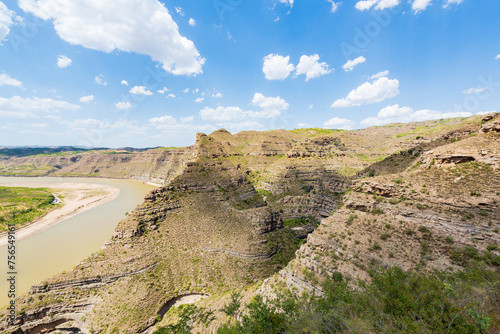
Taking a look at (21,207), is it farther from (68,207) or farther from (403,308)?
(403,308)

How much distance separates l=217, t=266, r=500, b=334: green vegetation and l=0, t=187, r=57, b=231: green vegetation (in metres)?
102

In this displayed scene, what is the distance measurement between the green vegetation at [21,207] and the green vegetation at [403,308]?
101896mm

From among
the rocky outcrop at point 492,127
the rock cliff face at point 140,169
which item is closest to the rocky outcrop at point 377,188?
the rocky outcrop at point 492,127

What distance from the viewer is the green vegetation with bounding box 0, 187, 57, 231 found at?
67.2 m

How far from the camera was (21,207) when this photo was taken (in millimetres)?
75000

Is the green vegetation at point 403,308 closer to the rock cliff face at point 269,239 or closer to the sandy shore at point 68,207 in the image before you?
the rock cliff face at point 269,239

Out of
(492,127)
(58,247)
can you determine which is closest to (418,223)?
(492,127)

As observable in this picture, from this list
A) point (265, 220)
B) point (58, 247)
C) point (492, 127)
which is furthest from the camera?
point (58, 247)

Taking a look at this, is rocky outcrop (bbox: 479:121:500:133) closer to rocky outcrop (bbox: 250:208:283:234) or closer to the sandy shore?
rocky outcrop (bbox: 250:208:283:234)

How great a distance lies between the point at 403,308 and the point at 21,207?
126m

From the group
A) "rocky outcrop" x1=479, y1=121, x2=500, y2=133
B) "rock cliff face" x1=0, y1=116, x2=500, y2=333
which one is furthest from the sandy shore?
"rocky outcrop" x1=479, y1=121, x2=500, y2=133

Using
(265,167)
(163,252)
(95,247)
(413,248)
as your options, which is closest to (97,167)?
(95,247)

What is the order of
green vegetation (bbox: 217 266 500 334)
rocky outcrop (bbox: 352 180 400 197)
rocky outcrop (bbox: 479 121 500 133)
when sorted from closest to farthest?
green vegetation (bbox: 217 266 500 334), rocky outcrop (bbox: 479 121 500 133), rocky outcrop (bbox: 352 180 400 197)

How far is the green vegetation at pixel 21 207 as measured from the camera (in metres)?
67.2
